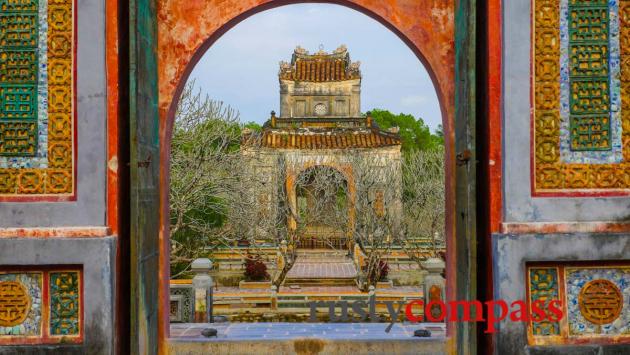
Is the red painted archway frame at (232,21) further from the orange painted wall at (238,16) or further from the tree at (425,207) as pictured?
the tree at (425,207)

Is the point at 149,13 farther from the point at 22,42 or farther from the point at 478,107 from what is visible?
the point at 478,107

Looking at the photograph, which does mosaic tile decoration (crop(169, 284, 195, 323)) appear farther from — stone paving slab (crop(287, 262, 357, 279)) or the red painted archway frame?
stone paving slab (crop(287, 262, 357, 279))

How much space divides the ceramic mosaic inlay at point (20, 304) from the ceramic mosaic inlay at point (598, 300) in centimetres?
319

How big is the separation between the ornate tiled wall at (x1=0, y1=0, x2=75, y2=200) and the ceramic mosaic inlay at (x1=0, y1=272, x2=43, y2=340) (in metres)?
0.51

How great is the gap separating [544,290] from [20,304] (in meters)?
3.14

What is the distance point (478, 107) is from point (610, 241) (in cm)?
112

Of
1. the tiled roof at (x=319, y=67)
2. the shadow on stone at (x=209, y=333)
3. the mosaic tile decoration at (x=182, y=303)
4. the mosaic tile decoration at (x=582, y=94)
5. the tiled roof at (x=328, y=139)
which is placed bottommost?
the mosaic tile decoration at (x=182, y=303)

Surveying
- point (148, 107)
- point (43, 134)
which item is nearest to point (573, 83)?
point (148, 107)

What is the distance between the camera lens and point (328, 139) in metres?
19.8

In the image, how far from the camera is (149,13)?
4059mm

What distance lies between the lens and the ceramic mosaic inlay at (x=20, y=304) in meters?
3.65

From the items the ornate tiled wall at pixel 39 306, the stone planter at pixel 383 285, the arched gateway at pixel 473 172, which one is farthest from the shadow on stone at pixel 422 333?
the stone planter at pixel 383 285

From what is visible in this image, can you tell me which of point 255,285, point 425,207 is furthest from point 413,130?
point 255,285

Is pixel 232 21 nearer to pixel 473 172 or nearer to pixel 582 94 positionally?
pixel 473 172
